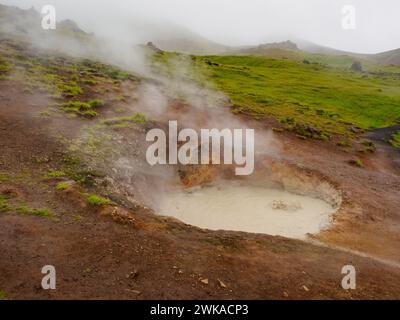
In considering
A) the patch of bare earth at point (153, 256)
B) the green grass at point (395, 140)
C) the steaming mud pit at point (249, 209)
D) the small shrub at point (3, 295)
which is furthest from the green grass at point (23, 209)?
the green grass at point (395, 140)

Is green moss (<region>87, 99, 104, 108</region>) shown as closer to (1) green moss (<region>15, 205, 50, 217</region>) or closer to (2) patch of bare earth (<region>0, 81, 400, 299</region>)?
(2) patch of bare earth (<region>0, 81, 400, 299</region>)

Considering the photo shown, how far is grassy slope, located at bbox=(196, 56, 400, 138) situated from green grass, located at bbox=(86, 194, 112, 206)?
2399cm

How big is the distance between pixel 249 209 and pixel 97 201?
8.82m

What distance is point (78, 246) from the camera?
1123 centimetres

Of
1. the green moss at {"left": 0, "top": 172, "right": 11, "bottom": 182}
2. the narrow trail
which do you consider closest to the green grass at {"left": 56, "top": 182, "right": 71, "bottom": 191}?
the green moss at {"left": 0, "top": 172, "right": 11, "bottom": 182}

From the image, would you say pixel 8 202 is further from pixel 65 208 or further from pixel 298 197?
pixel 298 197

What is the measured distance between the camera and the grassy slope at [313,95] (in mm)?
40791

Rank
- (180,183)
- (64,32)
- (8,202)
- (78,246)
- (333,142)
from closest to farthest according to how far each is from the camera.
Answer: (78,246) → (8,202) → (180,183) → (333,142) → (64,32)

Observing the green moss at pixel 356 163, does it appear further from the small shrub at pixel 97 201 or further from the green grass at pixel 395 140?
the small shrub at pixel 97 201

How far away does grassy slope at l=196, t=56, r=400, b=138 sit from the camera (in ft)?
134
